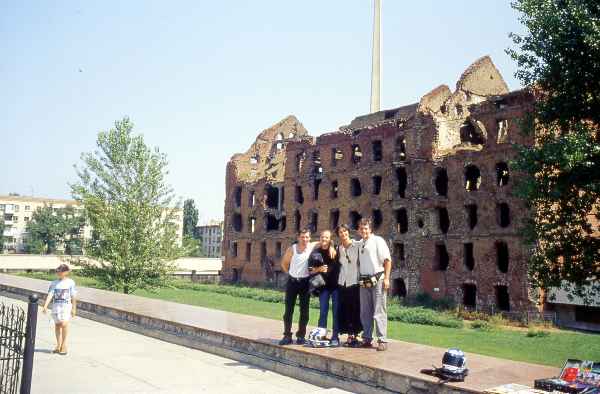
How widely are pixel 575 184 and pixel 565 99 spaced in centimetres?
195

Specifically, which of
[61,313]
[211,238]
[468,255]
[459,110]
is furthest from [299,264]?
[211,238]

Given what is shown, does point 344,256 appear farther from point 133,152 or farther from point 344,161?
point 344,161

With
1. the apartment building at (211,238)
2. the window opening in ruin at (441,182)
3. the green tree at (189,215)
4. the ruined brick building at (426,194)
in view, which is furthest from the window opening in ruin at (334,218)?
the apartment building at (211,238)

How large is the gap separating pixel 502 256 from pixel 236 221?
1013 inches

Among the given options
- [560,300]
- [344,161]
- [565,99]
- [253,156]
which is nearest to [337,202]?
[344,161]

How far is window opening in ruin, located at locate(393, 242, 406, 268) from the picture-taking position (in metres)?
33.3

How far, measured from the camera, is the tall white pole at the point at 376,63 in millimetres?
52312

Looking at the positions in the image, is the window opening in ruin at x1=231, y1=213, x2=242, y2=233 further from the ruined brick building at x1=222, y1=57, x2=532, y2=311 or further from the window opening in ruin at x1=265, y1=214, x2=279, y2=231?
the window opening in ruin at x1=265, y1=214, x2=279, y2=231

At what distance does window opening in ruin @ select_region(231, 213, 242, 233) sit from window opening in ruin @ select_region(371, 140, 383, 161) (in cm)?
1622

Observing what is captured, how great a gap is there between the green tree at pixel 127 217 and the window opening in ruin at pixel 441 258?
15.2 meters

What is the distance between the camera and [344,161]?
3884 cm

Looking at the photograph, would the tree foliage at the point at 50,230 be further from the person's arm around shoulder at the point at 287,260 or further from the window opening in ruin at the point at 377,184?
the person's arm around shoulder at the point at 287,260

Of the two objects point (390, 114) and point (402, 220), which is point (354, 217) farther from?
point (390, 114)

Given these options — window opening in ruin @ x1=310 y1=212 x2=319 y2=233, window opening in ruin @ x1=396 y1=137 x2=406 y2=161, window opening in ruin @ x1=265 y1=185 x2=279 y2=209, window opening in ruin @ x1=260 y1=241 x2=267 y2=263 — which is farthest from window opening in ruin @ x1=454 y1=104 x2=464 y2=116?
window opening in ruin @ x1=260 y1=241 x2=267 y2=263
